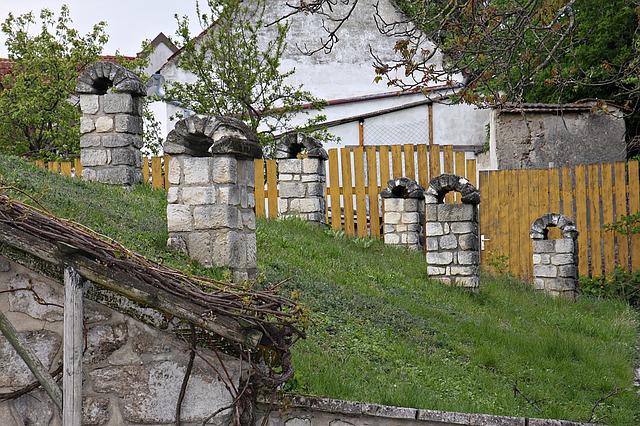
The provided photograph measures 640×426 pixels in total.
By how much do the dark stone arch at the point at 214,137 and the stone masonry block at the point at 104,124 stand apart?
4.44 m

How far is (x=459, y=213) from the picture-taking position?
1272 cm

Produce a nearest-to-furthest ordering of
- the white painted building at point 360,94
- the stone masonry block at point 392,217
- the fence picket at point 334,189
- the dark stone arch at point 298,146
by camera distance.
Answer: the stone masonry block at point 392,217 < the dark stone arch at point 298,146 < the fence picket at point 334,189 < the white painted building at point 360,94

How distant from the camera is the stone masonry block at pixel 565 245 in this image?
14.4m

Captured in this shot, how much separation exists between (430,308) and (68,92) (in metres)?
14.8

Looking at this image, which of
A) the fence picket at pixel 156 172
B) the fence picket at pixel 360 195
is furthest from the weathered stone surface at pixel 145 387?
the fence picket at pixel 360 195

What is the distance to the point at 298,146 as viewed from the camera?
629 inches

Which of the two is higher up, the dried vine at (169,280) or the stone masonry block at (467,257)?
the dried vine at (169,280)

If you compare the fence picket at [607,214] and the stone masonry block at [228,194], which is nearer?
the stone masonry block at [228,194]

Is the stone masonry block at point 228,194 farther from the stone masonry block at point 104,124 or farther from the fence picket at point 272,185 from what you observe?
the fence picket at point 272,185

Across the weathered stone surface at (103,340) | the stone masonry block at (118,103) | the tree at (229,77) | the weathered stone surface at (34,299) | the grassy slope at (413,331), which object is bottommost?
the grassy slope at (413,331)

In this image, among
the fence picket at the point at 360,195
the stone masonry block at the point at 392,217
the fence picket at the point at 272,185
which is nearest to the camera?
the stone masonry block at the point at 392,217

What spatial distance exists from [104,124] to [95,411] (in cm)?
854

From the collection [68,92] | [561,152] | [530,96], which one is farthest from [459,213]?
[68,92]

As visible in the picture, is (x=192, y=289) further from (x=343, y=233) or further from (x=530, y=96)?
(x=530, y=96)
